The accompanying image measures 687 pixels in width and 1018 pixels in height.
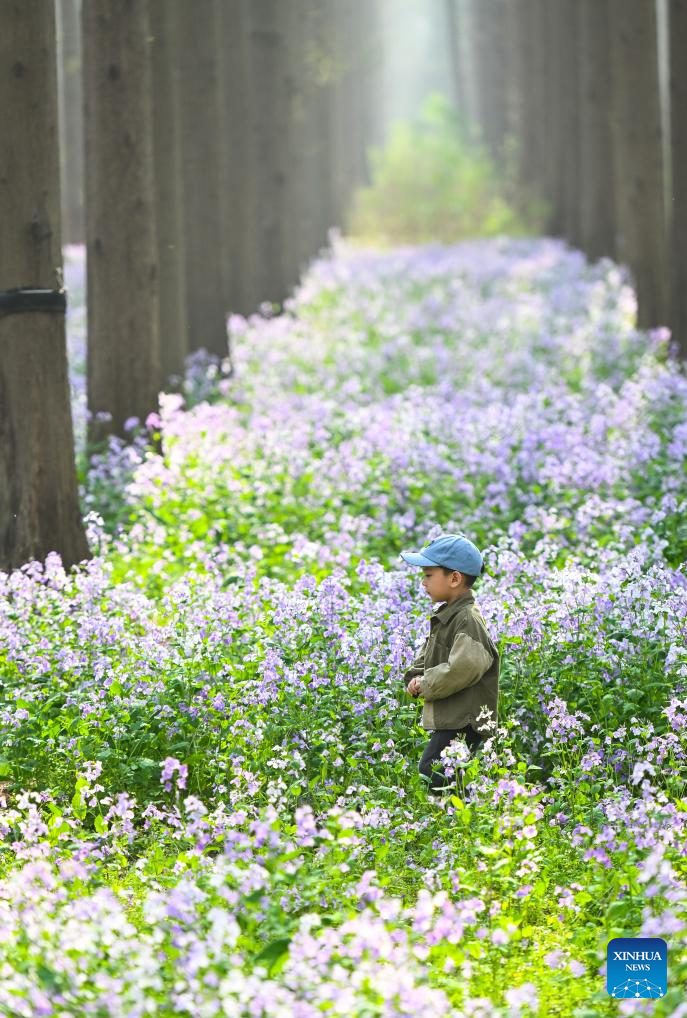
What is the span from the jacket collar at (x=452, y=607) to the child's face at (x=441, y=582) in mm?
40

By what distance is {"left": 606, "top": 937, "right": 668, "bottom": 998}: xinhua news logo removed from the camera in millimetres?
4211

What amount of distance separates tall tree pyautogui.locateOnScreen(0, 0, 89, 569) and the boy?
3493 millimetres

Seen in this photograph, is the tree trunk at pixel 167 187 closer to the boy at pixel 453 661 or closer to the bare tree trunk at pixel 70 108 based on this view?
the boy at pixel 453 661

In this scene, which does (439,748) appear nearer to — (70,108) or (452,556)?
(452,556)

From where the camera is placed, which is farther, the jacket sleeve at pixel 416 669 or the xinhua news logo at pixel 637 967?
the jacket sleeve at pixel 416 669

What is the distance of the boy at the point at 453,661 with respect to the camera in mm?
5707

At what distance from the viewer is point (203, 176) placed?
53.9 ft

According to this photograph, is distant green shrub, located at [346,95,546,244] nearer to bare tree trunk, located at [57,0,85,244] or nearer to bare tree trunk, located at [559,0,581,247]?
bare tree trunk, located at [559,0,581,247]

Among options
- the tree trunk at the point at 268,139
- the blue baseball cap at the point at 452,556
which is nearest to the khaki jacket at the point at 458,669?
the blue baseball cap at the point at 452,556

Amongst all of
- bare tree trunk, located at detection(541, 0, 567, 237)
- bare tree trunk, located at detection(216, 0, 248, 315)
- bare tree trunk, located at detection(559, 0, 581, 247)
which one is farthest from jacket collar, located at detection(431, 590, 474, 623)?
bare tree trunk, located at detection(541, 0, 567, 237)

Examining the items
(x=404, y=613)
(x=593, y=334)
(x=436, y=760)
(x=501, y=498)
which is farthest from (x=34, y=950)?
(x=593, y=334)

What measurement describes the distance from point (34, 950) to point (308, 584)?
136 inches

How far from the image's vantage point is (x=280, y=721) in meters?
6.41

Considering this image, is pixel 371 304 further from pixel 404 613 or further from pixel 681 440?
pixel 404 613
